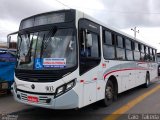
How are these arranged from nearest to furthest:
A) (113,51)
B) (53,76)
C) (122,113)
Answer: (53,76), (122,113), (113,51)

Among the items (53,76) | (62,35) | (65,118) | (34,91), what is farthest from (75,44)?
(65,118)

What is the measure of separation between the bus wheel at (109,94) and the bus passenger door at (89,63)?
3.82 feet

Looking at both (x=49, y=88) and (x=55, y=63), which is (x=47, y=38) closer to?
(x=55, y=63)

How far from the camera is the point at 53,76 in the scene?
6.43 m

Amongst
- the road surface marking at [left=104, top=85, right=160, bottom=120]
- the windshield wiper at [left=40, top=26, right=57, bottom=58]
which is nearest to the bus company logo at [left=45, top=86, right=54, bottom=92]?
the windshield wiper at [left=40, top=26, right=57, bottom=58]

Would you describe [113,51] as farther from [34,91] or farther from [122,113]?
[34,91]

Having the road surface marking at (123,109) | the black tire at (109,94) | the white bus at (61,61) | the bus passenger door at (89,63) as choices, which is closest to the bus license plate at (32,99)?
the white bus at (61,61)

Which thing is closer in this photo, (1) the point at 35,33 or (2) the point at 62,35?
(2) the point at 62,35

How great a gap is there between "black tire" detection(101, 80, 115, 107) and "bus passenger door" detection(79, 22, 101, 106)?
1152 millimetres

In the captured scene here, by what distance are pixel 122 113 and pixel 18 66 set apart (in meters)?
3.55

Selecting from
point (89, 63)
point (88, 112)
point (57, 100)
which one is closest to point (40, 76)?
point (57, 100)

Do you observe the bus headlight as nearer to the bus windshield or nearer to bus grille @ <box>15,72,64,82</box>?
bus grille @ <box>15,72,64,82</box>

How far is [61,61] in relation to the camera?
653 cm

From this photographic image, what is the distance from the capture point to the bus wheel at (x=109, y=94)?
8.69 m
